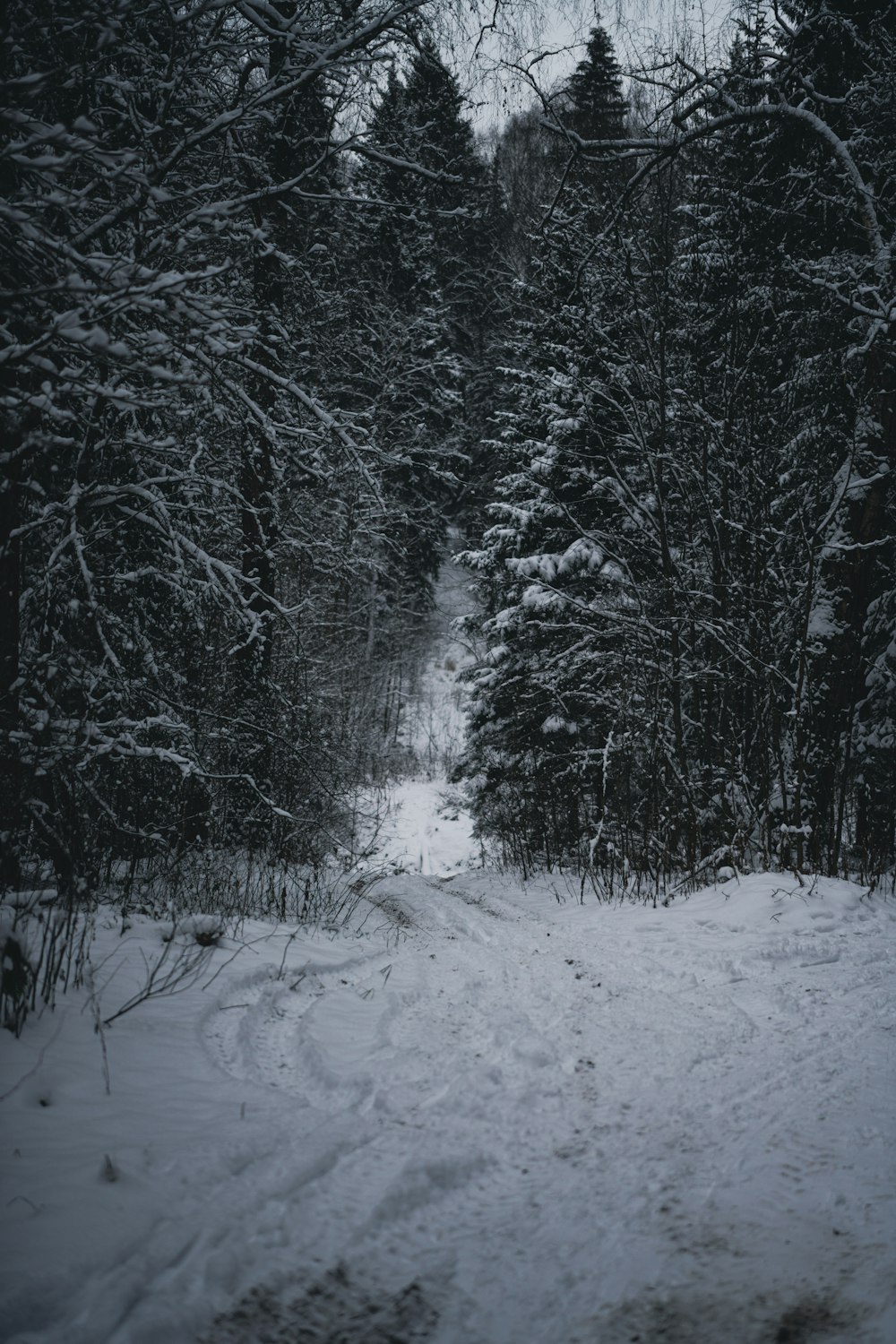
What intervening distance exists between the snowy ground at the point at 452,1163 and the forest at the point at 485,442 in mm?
831

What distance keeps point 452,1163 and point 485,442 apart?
35.1 ft

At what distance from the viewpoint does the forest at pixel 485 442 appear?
354 centimetres

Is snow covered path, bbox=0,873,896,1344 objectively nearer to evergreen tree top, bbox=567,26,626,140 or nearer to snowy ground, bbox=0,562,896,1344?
snowy ground, bbox=0,562,896,1344

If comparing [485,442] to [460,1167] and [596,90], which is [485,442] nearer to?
[596,90]

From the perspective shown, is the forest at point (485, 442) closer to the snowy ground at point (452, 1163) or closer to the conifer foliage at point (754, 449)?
the conifer foliage at point (754, 449)

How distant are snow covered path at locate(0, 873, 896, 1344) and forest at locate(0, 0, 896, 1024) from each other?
90 cm

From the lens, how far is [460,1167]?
2.08 metres

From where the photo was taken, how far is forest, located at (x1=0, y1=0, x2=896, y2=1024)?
3.54 m

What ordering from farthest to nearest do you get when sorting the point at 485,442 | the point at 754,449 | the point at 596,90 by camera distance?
the point at 485,442, the point at 596,90, the point at 754,449

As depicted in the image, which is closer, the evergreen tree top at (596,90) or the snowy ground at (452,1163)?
the snowy ground at (452,1163)

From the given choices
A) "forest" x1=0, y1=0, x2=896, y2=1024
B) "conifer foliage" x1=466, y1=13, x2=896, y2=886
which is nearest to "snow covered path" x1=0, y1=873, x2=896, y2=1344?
"forest" x1=0, y1=0, x2=896, y2=1024

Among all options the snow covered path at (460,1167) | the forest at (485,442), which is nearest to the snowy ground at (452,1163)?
the snow covered path at (460,1167)

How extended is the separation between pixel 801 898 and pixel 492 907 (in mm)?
3227

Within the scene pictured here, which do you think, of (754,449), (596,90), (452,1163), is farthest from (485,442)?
(452,1163)
